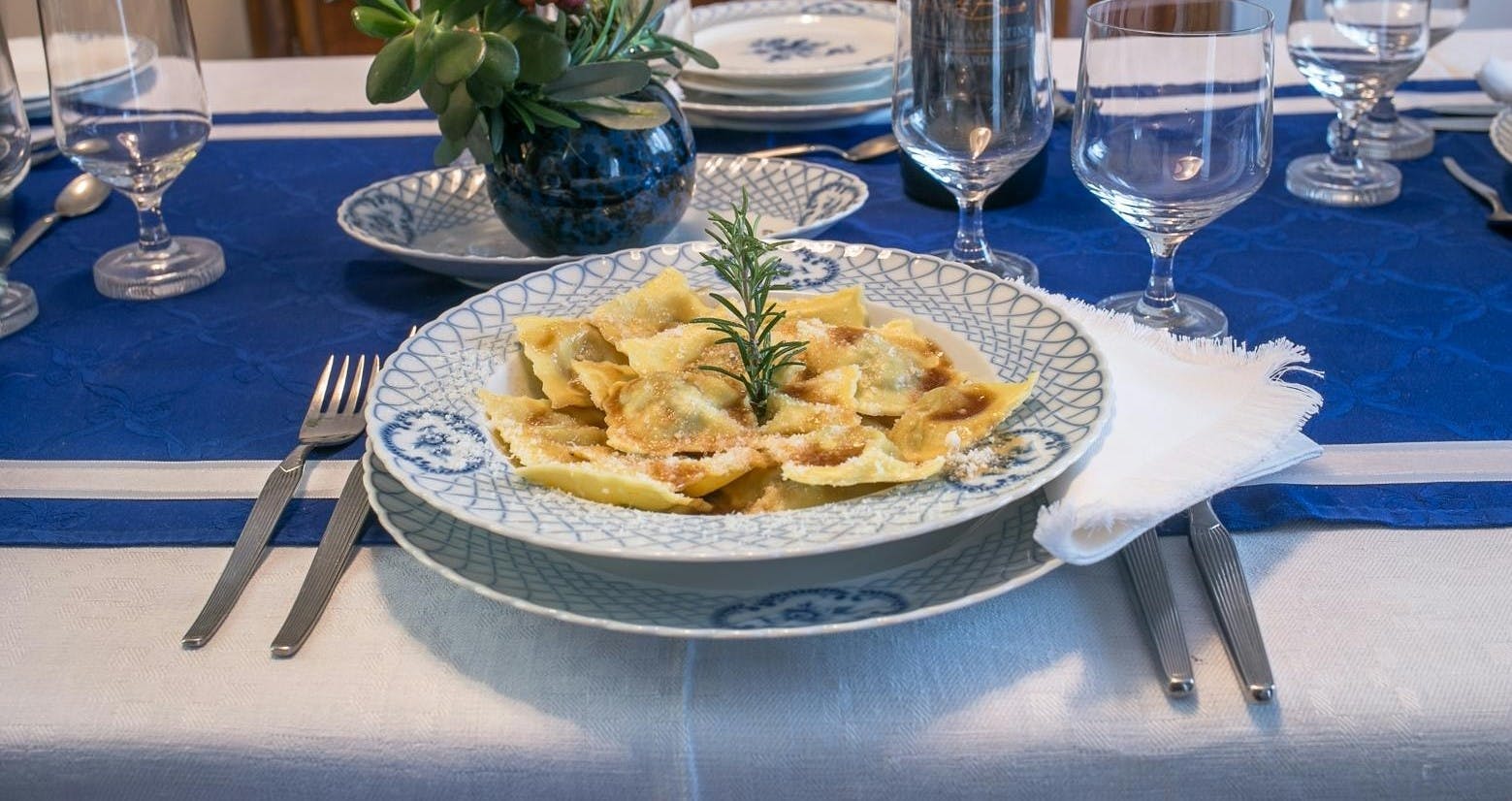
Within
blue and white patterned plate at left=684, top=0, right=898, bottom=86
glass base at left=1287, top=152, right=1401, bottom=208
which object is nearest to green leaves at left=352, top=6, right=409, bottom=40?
blue and white patterned plate at left=684, top=0, right=898, bottom=86

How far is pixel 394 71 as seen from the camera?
1.04 meters

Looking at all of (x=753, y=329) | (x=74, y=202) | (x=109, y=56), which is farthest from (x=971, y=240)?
(x=74, y=202)

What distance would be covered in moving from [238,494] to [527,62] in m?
0.42

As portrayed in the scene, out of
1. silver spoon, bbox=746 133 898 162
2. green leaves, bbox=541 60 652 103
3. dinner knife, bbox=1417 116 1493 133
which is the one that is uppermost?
green leaves, bbox=541 60 652 103

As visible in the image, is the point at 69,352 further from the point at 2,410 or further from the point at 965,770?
the point at 965,770

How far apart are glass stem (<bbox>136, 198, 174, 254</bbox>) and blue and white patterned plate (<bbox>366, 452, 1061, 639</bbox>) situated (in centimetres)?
64

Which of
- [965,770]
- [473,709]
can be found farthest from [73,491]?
[965,770]

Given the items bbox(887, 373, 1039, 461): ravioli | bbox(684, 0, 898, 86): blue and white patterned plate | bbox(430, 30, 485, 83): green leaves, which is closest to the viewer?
bbox(887, 373, 1039, 461): ravioli

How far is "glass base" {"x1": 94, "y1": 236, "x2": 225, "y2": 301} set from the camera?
47.5 inches

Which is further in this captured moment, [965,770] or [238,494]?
[238,494]

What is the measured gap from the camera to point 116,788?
0.67 m

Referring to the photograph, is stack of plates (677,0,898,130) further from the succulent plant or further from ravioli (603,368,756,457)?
ravioli (603,368,756,457)

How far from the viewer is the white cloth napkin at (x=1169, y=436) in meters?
0.68

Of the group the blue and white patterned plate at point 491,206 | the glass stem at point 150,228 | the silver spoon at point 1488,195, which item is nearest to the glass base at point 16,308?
the glass stem at point 150,228
